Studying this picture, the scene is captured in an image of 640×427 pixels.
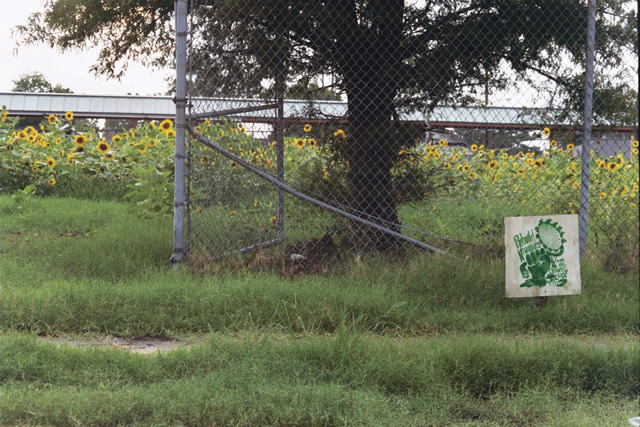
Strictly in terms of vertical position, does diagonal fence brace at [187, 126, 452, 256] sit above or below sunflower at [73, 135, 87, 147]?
below

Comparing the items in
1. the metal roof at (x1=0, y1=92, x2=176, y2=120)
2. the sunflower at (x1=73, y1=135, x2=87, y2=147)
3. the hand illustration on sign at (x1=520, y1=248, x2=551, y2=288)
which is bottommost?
the hand illustration on sign at (x1=520, y1=248, x2=551, y2=288)

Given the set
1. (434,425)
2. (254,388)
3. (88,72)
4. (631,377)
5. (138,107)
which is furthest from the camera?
(138,107)

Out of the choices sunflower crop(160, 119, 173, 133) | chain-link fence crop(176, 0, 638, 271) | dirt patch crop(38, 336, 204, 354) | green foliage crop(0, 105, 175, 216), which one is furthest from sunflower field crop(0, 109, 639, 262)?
green foliage crop(0, 105, 175, 216)

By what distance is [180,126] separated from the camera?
5633 mm

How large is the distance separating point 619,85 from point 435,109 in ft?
5.60

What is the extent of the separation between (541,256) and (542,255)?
1 cm

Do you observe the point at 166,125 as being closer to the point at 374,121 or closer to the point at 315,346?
the point at 374,121

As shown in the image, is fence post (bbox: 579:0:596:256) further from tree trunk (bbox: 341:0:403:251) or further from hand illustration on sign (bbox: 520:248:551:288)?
tree trunk (bbox: 341:0:403:251)

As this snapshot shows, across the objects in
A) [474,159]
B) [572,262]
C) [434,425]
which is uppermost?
[474,159]

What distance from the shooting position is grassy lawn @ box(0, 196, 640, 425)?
10.0ft

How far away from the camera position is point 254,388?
125 inches

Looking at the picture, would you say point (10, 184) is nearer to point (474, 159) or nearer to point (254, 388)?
point (474, 159)

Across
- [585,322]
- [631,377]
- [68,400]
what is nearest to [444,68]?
[585,322]

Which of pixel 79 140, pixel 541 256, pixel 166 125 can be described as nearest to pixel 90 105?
pixel 79 140
